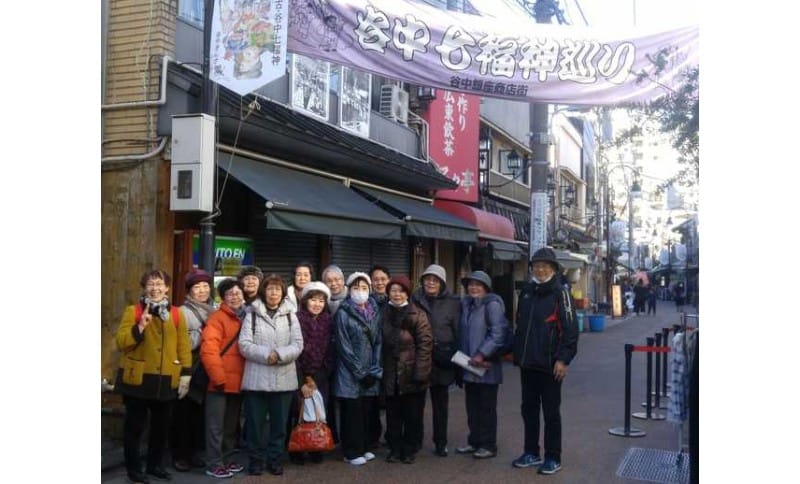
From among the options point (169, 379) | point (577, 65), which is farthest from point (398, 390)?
point (577, 65)

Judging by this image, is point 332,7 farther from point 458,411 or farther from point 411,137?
point 411,137

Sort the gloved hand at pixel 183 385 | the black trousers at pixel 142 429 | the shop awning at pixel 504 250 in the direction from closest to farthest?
the black trousers at pixel 142 429
the gloved hand at pixel 183 385
the shop awning at pixel 504 250

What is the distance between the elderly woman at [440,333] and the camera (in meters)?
5.83

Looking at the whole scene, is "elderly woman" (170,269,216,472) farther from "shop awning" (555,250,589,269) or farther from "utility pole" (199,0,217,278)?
"shop awning" (555,250,589,269)

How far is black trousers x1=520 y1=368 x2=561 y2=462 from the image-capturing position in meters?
5.45

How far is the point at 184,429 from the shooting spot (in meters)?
5.45

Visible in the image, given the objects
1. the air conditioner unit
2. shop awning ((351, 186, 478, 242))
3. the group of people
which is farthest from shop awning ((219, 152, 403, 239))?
the air conditioner unit

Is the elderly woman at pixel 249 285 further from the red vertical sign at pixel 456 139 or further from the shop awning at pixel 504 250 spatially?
the red vertical sign at pixel 456 139

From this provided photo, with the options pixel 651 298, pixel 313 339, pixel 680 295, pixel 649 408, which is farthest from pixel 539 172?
pixel 651 298

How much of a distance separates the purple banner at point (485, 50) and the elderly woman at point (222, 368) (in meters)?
1.97

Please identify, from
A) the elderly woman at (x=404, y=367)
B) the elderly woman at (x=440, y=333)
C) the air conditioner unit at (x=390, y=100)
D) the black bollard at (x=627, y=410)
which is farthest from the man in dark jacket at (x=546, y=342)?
the air conditioner unit at (x=390, y=100)

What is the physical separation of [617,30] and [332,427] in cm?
378

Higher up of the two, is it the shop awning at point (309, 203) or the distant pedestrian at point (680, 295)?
the shop awning at point (309, 203)

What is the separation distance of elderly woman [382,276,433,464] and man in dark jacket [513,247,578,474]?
0.73m
